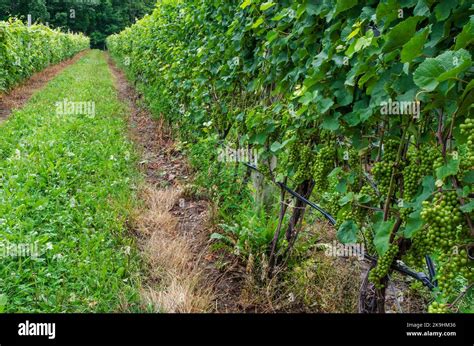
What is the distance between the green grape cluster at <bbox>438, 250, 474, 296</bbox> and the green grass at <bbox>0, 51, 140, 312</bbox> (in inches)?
89.4

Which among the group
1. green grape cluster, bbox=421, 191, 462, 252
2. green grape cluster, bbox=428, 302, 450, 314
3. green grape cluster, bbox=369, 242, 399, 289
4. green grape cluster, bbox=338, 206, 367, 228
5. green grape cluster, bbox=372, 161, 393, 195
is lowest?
green grape cluster, bbox=428, 302, 450, 314

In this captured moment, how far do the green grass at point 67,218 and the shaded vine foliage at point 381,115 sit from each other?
1609mm

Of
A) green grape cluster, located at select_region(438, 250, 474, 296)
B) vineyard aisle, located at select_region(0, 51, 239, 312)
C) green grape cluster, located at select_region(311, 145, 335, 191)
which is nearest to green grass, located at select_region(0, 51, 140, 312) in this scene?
vineyard aisle, located at select_region(0, 51, 239, 312)

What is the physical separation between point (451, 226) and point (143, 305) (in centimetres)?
233

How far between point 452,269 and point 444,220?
0.57 ft

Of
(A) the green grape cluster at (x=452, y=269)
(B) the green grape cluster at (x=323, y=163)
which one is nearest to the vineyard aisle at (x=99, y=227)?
(B) the green grape cluster at (x=323, y=163)

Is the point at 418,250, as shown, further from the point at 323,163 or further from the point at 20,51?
the point at 20,51

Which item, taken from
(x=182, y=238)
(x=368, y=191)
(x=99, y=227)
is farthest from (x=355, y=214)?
(x=99, y=227)

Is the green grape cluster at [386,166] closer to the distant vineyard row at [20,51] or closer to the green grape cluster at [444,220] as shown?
the green grape cluster at [444,220]

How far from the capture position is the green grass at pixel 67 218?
10.2ft

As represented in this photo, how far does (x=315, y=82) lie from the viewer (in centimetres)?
235

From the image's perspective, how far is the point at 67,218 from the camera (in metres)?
4.09

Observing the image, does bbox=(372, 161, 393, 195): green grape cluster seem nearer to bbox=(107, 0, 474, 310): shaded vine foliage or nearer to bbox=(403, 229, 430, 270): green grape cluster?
bbox=(107, 0, 474, 310): shaded vine foliage

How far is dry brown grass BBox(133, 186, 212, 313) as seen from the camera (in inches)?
123
